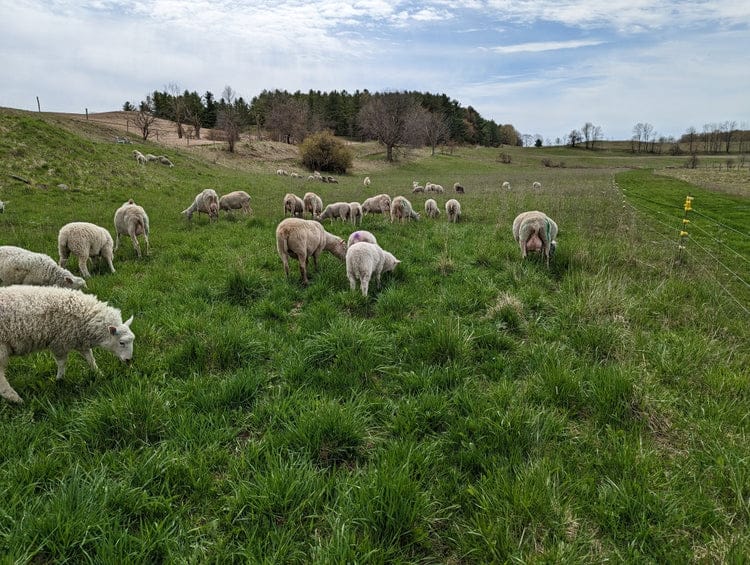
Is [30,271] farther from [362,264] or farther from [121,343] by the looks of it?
[362,264]

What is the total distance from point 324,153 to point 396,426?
50.0m

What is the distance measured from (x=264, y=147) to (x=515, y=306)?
5505 centimetres

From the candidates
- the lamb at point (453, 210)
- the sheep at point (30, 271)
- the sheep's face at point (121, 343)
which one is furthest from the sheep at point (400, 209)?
the sheep's face at point (121, 343)

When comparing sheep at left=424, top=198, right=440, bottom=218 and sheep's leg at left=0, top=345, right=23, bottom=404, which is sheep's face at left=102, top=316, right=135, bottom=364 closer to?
sheep's leg at left=0, top=345, right=23, bottom=404

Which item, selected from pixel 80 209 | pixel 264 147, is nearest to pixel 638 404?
pixel 80 209

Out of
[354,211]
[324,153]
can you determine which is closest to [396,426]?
[354,211]

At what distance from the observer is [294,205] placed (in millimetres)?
15898

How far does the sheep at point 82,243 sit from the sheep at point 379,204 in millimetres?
9630

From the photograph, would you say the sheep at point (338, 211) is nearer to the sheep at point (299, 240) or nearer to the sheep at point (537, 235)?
the sheep at point (299, 240)

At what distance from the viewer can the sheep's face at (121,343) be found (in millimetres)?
4520

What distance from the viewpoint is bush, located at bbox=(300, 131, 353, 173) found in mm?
49344

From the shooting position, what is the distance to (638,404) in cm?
362

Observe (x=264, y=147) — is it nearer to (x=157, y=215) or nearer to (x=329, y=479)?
(x=157, y=215)

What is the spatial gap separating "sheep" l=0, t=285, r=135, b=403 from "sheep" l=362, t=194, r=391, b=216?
11935 millimetres
